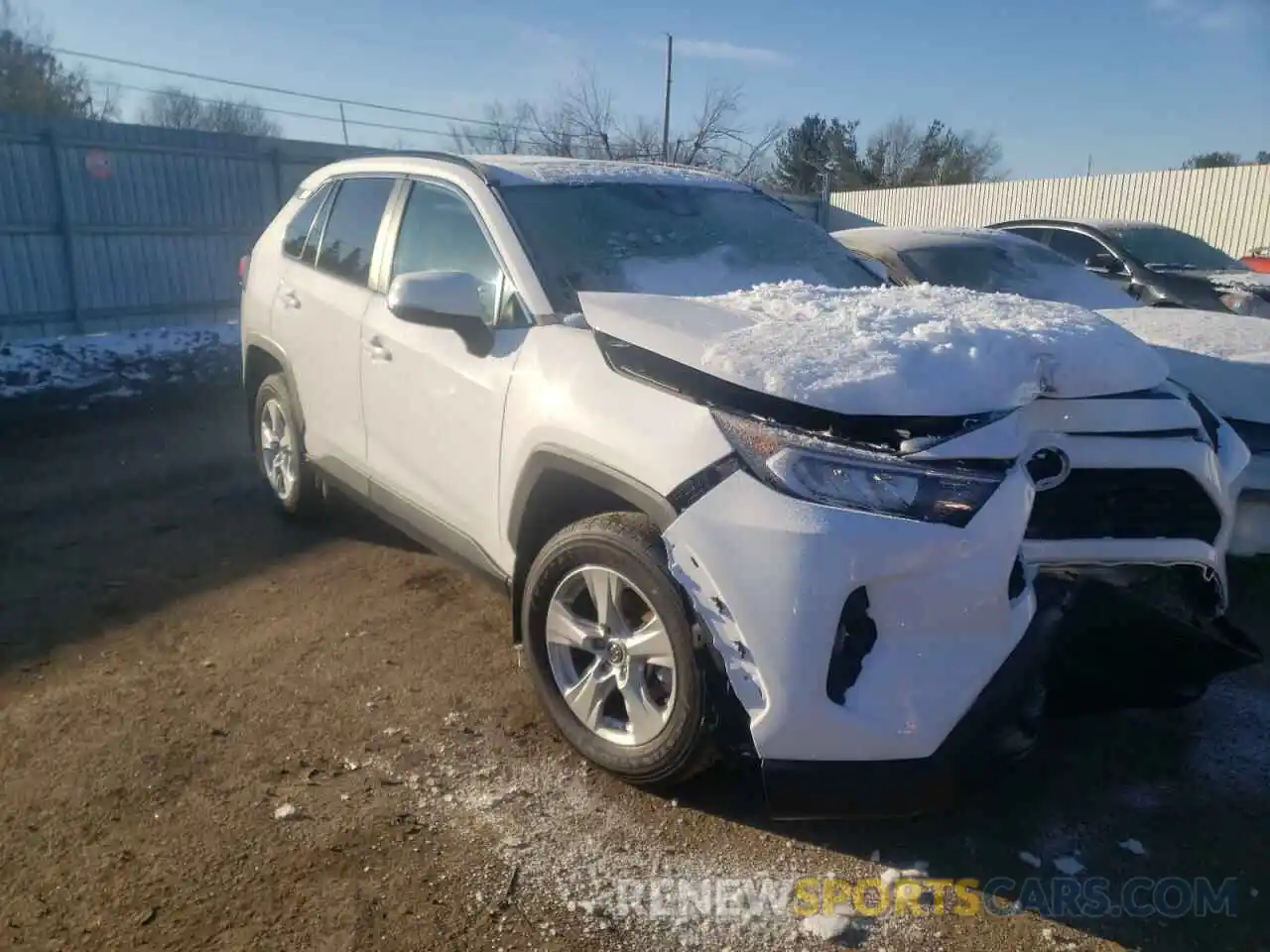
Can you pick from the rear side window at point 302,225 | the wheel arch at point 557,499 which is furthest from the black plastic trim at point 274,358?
the wheel arch at point 557,499

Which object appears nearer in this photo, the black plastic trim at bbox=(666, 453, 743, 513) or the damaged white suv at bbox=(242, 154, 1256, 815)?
the damaged white suv at bbox=(242, 154, 1256, 815)

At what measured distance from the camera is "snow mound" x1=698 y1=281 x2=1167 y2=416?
2.48 meters

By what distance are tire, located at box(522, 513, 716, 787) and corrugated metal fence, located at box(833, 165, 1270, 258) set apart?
1665 cm

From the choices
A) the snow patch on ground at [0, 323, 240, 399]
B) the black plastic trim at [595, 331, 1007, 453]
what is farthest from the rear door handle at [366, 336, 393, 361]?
the snow patch on ground at [0, 323, 240, 399]

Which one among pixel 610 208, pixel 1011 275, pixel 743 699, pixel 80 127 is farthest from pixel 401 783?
pixel 80 127

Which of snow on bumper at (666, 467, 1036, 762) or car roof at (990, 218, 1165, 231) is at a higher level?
car roof at (990, 218, 1165, 231)

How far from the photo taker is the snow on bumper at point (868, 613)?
231cm

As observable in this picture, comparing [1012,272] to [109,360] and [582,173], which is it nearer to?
[582,173]

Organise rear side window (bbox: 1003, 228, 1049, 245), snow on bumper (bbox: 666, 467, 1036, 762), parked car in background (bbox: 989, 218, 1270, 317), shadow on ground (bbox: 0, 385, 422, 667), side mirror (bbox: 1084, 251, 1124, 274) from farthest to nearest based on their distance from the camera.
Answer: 1. rear side window (bbox: 1003, 228, 1049, 245)
2. side mirror (bbox: 1084, 251, 1124, 274)
3. parked car in background (bbox: 989, 218, 1270, 317)
4. shadow on ground (bbox: 0, 385, 422, 667)
5. snow on bumper (bbox: 666, 467, 1036, 762)

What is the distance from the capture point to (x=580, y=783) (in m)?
3.00

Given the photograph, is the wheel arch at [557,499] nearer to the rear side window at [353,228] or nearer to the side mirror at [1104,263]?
the rear side window at [353,228]

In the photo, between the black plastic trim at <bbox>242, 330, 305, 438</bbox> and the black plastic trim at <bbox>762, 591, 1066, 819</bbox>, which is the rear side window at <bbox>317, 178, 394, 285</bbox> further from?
the black plastic trim at <bbox>762, 591, 1066, 819</bbox>

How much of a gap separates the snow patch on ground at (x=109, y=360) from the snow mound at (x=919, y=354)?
26.1 ft

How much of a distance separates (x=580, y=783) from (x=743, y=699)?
0.80 meters
